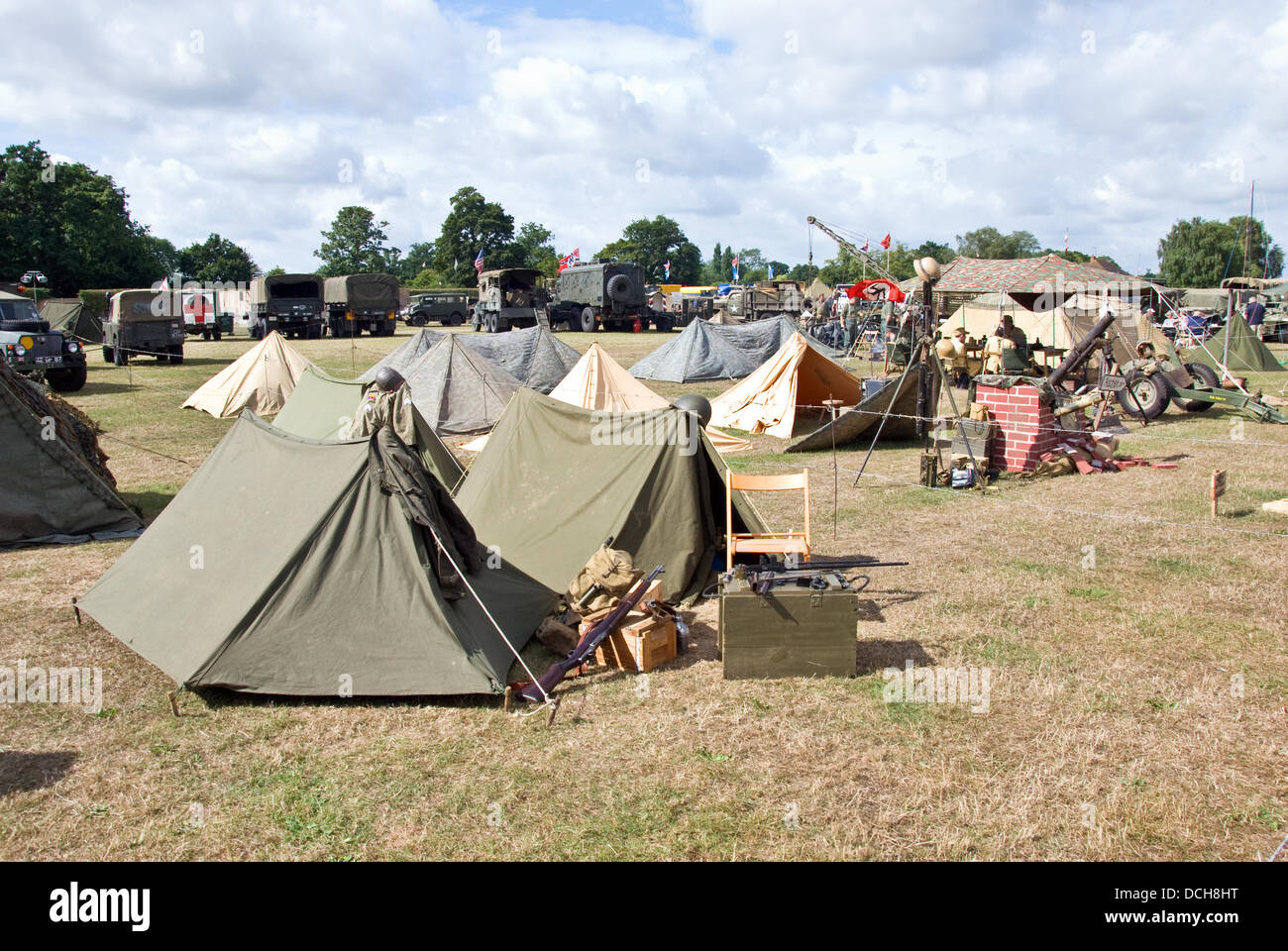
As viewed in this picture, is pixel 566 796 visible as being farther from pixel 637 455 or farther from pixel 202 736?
pixel 637 455

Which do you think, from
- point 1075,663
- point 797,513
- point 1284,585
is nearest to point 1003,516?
point 797,513

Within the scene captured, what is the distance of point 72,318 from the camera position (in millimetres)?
25734

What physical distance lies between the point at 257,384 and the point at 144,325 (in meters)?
10.6

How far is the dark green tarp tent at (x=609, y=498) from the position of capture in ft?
23.4

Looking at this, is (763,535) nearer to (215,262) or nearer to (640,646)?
(640,646)

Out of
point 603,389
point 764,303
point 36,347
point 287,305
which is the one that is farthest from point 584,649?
point 764,303

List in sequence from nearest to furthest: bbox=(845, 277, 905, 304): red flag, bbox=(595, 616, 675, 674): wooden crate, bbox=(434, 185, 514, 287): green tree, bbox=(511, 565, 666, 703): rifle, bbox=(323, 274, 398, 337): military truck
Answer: bbox=(511, 565, 666, 703): rifle, bbox=(595, 616, 675, 674): wooden crate, bbox=(845, 277, 905, 304): red flag, bbox=(323, 274, 398, 337): military truck, bbox=(434, 185, 514, 287): green tree

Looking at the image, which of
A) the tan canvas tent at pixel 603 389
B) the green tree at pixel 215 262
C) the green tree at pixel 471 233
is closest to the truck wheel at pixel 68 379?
the tan canvas tent at pixel 603 389

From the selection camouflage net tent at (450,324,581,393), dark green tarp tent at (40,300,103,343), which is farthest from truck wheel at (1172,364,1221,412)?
dark green tarp tent at (40,300,103,343)

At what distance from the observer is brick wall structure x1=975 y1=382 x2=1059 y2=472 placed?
36.8 feet

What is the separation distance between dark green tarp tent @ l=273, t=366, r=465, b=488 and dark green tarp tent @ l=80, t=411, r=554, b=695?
3.34 metres

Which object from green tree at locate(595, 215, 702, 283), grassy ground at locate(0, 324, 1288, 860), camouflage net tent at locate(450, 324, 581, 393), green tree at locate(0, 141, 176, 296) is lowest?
grassy ground at locate(0, 324, 1288, 860)

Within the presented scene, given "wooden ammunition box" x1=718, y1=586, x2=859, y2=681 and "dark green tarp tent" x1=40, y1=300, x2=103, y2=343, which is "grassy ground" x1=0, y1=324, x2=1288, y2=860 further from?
"dark green tarp tent" x1=40, y1=300, x2=103, y2=343
